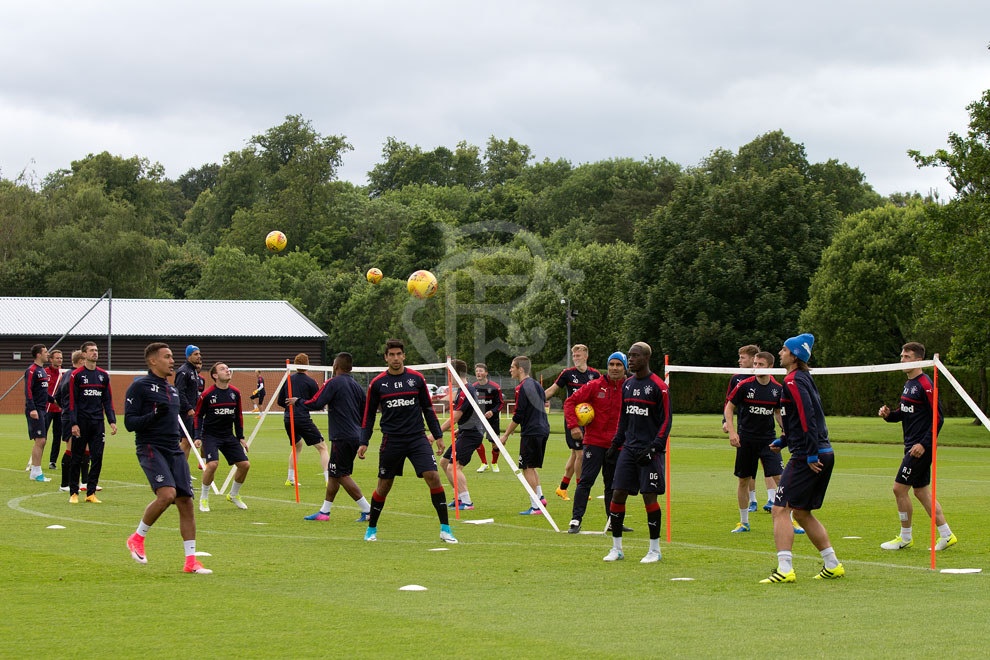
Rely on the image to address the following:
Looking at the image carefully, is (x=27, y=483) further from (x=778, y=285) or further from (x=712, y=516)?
(x=778, y=285)

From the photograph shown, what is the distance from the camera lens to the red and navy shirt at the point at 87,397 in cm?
1811

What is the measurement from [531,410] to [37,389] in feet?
37.4

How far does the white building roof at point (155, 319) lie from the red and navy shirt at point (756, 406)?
61.3 metres

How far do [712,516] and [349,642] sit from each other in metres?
9.50

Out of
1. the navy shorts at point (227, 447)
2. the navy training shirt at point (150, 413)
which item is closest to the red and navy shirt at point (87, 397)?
the navy shorts at point (227, 447)

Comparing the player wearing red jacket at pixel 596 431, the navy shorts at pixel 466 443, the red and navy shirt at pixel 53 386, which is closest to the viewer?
the player wearing red jacket at pixel 596 431

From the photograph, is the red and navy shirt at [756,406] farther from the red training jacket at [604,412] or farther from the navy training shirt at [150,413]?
the navy training shirt at [150,413]

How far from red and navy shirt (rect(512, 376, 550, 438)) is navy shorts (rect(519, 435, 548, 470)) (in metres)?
0.06

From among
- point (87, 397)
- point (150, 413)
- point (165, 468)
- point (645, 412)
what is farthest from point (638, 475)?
point (87, 397)

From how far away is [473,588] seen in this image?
9.95m

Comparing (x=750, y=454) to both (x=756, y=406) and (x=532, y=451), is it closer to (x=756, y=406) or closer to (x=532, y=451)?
(x=756, y=406)

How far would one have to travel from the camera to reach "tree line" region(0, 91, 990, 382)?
190 feet

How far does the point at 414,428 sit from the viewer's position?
13273 millimetres

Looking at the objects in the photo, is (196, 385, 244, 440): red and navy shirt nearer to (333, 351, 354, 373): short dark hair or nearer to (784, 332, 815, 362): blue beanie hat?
(333, 351, 354, 373): short dark hair
